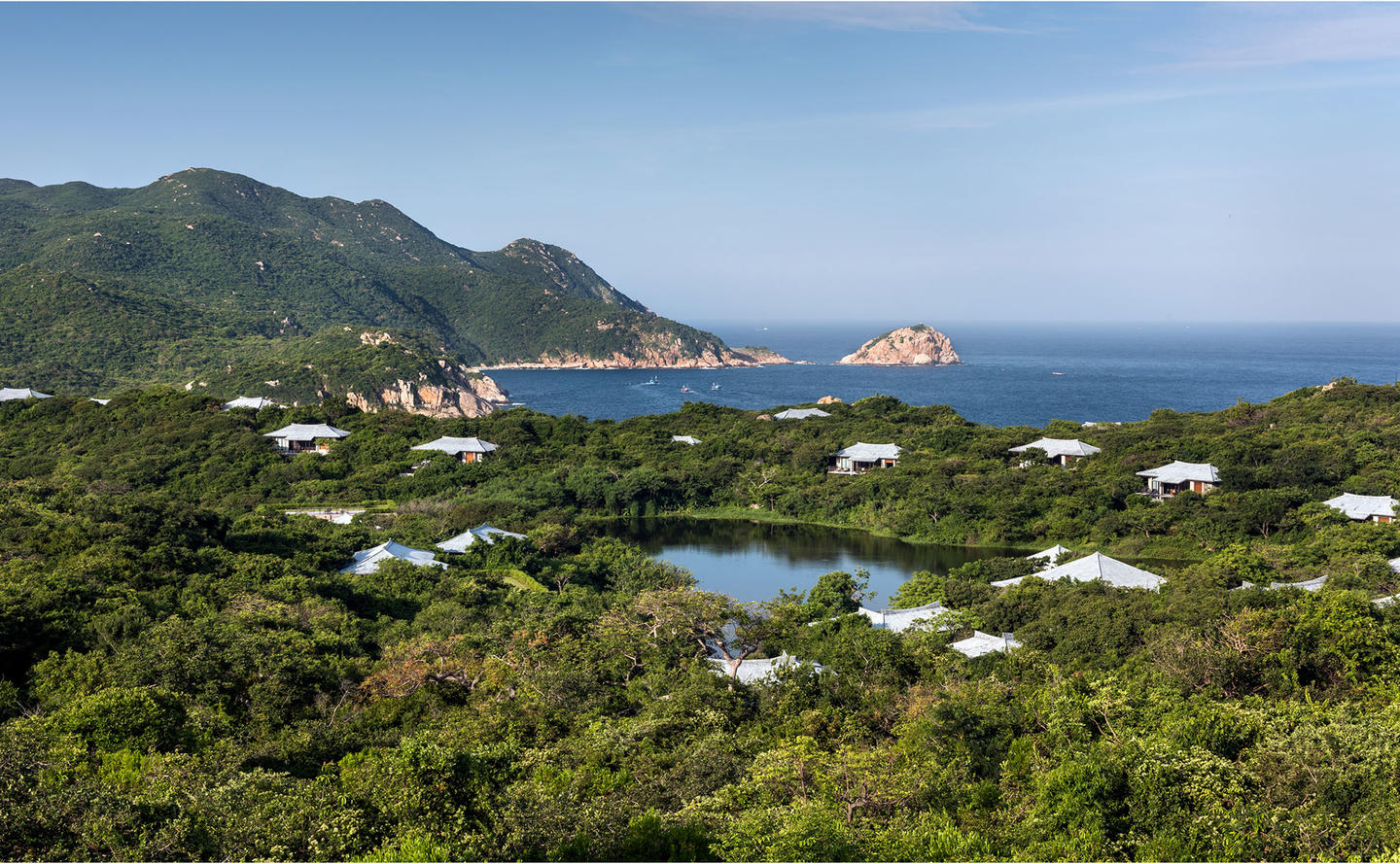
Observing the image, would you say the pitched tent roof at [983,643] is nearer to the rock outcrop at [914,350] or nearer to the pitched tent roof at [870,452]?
the pitched tent roof at [870,452]

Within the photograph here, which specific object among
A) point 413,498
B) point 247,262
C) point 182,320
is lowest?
point 413,498

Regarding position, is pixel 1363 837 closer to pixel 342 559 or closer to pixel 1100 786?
pixel 1100 786

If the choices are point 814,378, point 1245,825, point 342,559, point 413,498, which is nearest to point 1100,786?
point 1245,825

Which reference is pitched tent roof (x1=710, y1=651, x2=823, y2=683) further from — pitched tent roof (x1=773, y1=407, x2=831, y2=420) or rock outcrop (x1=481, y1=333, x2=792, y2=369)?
rock outcrop (x1=481, y1=333, x2=792, y2=369)

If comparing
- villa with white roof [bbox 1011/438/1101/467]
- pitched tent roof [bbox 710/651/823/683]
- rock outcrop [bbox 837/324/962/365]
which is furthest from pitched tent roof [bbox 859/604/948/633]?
rock outcrop [bbox 837/324/962/365]

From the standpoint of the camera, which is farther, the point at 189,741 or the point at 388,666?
the point at 388,666

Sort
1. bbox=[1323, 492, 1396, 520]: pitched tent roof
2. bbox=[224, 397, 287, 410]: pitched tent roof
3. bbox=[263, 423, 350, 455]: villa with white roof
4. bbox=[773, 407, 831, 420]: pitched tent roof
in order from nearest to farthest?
1. bbox=[1323, 492, 1396, 520]: pitched tent roof
2. bbox=[263, 423, 350, 455]: villa with white roof
3. bbox=[224, 397, 287, 410]: pitched tent roof
4. bbox=[773, 407, 831, 420]: pitched tent roof

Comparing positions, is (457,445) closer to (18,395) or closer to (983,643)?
(18,395)
